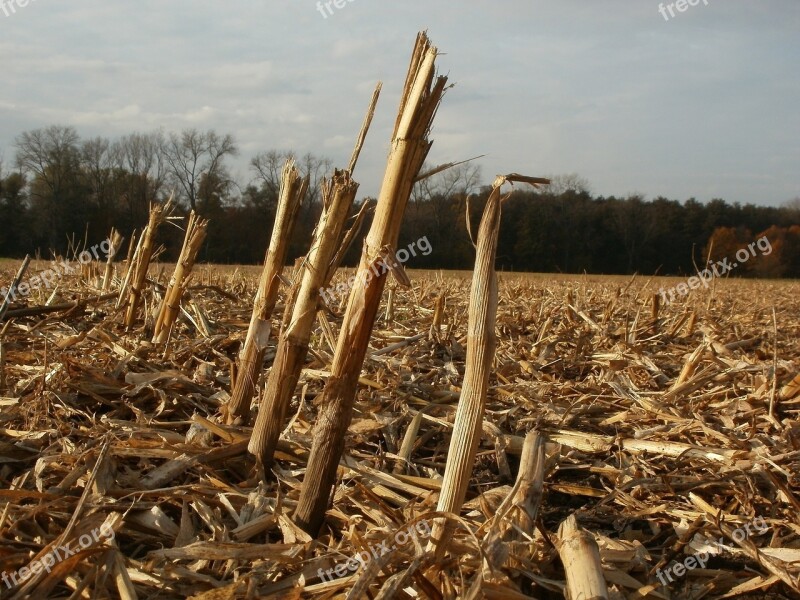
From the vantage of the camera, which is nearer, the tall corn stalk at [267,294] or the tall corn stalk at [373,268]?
Answer: the tall corn stalk at [373,268]

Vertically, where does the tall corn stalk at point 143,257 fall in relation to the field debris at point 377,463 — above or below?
above

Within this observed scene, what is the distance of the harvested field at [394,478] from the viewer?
5.66ft

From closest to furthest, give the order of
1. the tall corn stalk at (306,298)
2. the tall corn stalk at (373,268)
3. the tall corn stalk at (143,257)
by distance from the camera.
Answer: the tall corn stalk at (373,268) < the tall corn stalk at (306,298) < the tall corn stalk at (143,257)

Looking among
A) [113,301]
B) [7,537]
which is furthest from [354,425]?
[113,301]

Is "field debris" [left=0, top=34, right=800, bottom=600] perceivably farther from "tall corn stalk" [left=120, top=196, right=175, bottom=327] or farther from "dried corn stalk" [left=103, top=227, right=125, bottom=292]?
"dried corn stalk" [left=103, top=227, right=125, bottom=292]

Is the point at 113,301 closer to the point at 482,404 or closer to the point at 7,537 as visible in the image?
the point at 7,537

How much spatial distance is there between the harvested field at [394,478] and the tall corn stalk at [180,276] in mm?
125

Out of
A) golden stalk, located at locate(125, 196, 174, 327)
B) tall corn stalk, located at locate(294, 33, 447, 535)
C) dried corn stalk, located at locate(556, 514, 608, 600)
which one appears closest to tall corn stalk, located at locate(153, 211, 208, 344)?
golden stalk, located at locate(125, 196, 174, 327)

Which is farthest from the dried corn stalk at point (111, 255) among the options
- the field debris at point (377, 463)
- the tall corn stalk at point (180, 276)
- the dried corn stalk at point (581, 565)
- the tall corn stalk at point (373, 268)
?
the dried corn stalk at point (581, 565)

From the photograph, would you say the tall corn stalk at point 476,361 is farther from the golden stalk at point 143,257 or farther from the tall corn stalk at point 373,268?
the golden stalk at point 143,257

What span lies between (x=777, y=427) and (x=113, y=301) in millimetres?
4675

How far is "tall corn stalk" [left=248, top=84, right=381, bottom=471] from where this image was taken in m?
2.16

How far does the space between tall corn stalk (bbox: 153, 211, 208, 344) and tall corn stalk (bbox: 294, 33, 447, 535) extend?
211 centimetres

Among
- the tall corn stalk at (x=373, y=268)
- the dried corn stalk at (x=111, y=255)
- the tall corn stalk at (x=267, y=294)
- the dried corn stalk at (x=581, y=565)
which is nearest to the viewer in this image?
the dried corn stalk at (x=581, y=565)
